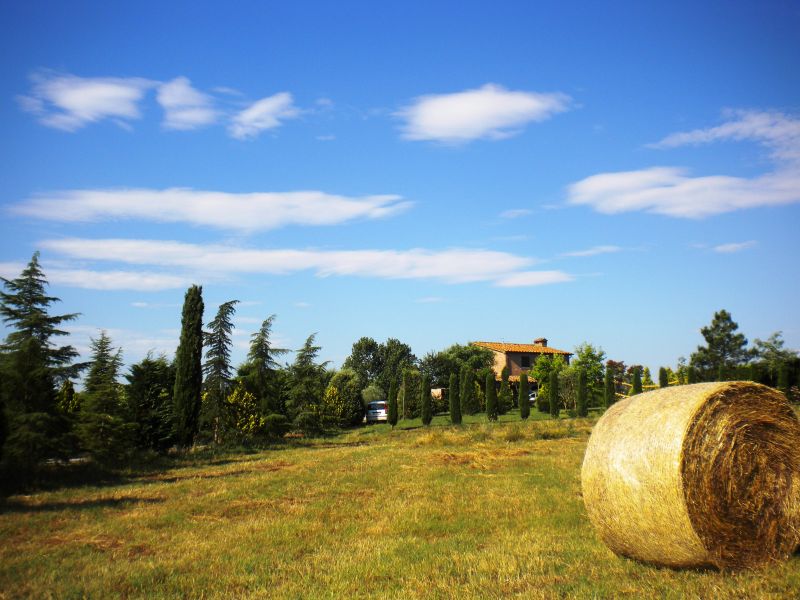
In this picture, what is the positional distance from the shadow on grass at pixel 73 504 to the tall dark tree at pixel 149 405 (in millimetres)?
10361

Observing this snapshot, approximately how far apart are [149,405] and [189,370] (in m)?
3.44

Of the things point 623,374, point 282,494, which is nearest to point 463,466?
point 282,494

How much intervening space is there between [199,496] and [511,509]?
717cm

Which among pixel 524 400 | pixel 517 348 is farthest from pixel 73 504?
pixel 517 348

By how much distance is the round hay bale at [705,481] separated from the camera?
8.06 m

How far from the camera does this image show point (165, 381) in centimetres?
2848

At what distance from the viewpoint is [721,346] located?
226ft

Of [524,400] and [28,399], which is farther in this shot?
[524,400]

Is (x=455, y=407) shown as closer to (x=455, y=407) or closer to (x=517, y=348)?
(x=455, y=407)

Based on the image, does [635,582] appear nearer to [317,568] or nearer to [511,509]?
[317,568]

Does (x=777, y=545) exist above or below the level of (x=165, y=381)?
below

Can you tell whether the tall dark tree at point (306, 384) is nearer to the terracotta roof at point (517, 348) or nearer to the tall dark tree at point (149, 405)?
the tall dark tree at point (149, 405)

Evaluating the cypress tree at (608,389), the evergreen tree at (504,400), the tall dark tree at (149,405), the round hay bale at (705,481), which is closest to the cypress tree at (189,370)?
the tall dark tree at (149,405)

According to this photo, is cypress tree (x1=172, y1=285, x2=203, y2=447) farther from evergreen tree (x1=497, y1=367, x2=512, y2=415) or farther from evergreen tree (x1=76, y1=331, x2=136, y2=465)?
evergreen tree (x1=497, y1=367, x2=512, y2=415)
